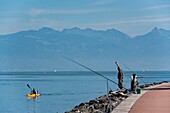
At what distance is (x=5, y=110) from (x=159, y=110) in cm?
2818

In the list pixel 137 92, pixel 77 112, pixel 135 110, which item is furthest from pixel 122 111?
pixel 137 92

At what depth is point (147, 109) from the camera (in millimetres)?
22984

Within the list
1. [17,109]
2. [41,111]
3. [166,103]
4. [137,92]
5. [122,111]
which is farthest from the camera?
[17,109]

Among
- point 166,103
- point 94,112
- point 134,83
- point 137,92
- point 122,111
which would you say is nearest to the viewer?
point 122,111

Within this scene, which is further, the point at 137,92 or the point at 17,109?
the point at 17,109

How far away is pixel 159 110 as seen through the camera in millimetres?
22719

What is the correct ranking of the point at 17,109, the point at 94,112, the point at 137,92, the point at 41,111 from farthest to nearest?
1. the point at 17,109
2. the point at 41,111
3. the point at 137,92
4. the point at 94,112

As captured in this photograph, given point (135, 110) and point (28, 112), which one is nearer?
point (135, 110)

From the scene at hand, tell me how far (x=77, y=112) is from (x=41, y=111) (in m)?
20.6

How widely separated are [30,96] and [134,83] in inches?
1244

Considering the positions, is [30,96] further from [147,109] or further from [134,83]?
[147,109]

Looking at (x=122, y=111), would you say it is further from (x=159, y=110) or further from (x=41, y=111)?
(x=41, y=111)

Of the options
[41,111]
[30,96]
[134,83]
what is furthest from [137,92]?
A: [30,96]

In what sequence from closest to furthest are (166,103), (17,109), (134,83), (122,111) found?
(122,111)
(166,103)
(134,83)
(17,109)
